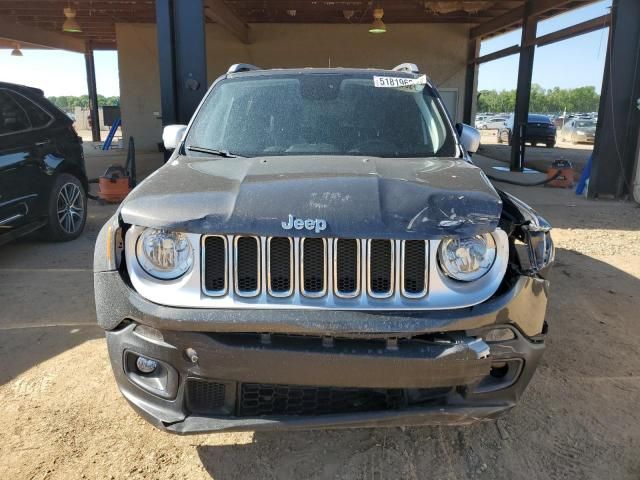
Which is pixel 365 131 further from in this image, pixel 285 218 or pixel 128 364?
pixel 128 364

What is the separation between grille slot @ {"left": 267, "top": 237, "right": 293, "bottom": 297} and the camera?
2.19m

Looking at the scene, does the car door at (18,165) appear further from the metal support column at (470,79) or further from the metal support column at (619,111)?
the metal support column at (470,79)

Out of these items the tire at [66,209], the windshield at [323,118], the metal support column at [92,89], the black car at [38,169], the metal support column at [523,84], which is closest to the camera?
the windshield at [323,118]

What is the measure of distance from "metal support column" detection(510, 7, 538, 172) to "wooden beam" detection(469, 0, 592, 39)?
9.4 inches

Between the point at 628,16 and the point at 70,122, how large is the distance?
9.05 m

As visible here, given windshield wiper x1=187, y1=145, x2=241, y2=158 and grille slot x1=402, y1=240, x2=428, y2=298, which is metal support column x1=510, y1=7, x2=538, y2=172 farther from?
grille slot x1=402, y1=240, x2=428, y2=298

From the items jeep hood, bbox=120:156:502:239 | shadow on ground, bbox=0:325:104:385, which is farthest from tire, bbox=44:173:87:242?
jeep hood, bbox=120:156:502:239

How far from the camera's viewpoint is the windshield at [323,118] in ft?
11.0

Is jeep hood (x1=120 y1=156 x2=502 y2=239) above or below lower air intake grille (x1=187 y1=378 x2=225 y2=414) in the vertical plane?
above

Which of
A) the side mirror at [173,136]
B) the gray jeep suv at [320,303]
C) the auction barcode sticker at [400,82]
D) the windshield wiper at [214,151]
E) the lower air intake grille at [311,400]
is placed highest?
the auction barcode sticker at [400,82]

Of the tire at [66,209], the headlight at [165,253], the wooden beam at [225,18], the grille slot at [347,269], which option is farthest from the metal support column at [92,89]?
the grille slot at [347,269]

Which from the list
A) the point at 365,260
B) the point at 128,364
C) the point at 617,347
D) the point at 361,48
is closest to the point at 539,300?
the point at 365,260

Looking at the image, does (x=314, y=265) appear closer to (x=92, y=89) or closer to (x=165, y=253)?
(x=165, y=253)

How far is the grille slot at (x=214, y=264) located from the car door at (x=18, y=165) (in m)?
3.91
